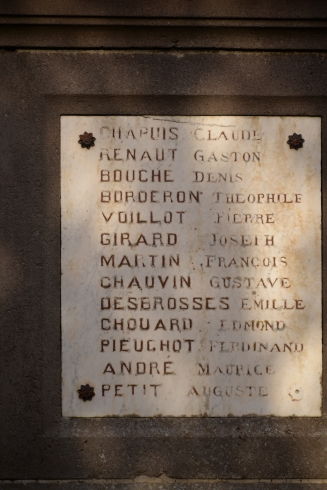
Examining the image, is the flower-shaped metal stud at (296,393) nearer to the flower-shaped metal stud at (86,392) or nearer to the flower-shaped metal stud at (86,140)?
the flower-shaped metal stud at (86,392)

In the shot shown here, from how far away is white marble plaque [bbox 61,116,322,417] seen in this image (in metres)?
3.17

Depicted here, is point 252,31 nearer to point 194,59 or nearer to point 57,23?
point 194,59

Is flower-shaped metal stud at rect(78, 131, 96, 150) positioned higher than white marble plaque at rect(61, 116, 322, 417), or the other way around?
flower-shaped metal stud at rect(78, 131, 96, 150)

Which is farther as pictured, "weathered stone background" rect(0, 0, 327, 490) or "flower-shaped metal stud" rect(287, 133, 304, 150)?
"flower-shaped metal stud" rect(287, 133, 304, 150)

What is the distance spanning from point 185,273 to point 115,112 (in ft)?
3.13

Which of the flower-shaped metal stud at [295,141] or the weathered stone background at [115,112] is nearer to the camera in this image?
the weathered stone background at [115,112]

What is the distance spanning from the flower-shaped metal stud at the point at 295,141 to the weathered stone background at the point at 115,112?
13cm

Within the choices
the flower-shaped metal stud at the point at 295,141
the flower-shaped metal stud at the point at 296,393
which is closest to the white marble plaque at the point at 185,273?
the flower-shaped metal stud at the point at 296,393

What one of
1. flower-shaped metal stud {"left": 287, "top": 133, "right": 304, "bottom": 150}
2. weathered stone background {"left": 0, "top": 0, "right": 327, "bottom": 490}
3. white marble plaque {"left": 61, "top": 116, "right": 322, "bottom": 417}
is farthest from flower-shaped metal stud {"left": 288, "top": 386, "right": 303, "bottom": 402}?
flower-shaped metal stud {"left": 287, "top": 133, "right": 304, "bottom": 150}

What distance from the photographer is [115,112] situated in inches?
127

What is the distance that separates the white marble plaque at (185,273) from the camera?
317 centimetres

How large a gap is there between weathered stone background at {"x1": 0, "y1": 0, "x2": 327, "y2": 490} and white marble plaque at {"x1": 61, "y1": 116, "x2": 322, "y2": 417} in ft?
0.27

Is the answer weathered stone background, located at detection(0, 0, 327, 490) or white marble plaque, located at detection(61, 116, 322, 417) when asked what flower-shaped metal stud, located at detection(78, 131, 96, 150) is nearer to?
→ white marble plaque, located at detection(61, 116, 322, 417)

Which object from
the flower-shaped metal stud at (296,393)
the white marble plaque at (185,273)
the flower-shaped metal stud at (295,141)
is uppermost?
the flower-shaped metal stud at (295,141)
